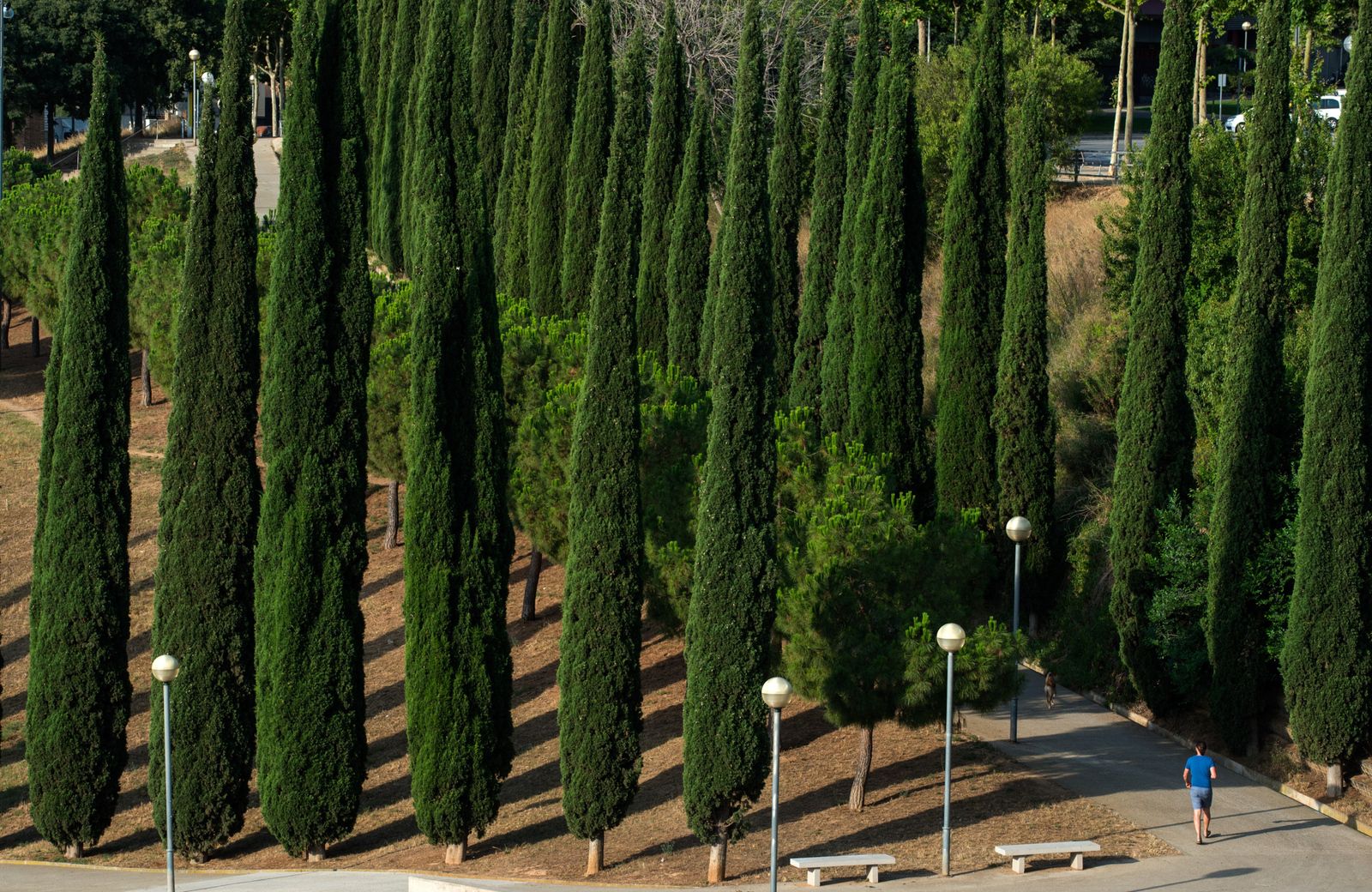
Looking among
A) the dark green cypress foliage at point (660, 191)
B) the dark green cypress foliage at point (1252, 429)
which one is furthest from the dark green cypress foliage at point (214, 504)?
the dark green cypress foliage at point (1252, 429)

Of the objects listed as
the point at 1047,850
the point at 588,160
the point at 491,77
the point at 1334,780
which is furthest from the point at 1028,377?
the point at 491,77

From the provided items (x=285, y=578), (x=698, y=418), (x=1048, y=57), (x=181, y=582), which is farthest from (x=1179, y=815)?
(x=1048, y=57)

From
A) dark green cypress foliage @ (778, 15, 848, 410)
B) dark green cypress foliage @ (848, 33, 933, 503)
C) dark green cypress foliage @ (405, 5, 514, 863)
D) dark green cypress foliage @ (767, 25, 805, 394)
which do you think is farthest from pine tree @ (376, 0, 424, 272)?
dark green cypress foliage @ (405, 5, 514, 863)

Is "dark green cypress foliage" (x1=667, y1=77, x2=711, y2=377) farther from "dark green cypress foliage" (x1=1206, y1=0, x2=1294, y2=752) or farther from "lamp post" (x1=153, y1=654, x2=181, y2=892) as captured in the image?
"lamp post" (x1=153, y1=654, x2=181, y2=892)

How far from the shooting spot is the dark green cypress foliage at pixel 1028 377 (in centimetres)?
2745

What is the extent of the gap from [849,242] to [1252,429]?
9.45 m

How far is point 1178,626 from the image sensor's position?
24.2m

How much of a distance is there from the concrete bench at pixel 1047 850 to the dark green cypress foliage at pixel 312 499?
7.83 meters

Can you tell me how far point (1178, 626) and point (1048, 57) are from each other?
26.2m

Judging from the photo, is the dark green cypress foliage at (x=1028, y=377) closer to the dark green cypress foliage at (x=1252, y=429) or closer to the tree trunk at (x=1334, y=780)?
the dark green cypress foliage at (x=1252, y=429)

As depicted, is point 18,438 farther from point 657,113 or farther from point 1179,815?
point 1179,815

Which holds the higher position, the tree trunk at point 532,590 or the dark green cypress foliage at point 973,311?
the dark green cypress foliage at point 973,311

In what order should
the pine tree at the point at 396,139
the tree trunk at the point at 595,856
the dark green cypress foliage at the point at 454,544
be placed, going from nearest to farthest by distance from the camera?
the tree trunk at the point at 595,856, the dark green cypress foliage at the point at 454,544, the pine tree at the point at 396,139

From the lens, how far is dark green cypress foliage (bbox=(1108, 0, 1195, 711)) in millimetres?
24312
